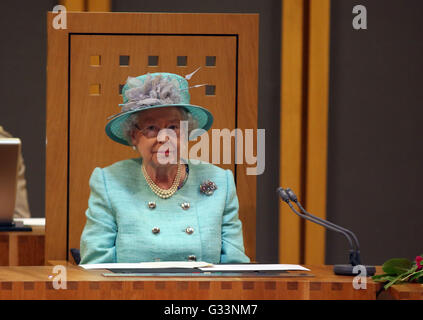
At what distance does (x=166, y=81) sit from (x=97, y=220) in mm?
593

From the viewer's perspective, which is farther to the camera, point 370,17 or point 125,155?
point 370,17

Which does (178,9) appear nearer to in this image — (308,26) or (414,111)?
(308,26)

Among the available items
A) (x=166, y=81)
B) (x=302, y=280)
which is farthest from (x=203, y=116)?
(x=302, y=280)

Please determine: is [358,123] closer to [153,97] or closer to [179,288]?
[153,97]

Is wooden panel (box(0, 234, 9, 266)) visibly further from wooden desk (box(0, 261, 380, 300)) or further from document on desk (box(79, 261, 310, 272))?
wooden desk (box(0, 261, 380, 300))

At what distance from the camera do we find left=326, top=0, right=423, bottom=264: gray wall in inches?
241

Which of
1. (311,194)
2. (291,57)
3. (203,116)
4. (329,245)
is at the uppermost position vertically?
(291,57)

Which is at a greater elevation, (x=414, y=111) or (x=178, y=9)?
(x=178, y=9)

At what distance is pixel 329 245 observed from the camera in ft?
20.1

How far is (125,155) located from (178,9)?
2.36m

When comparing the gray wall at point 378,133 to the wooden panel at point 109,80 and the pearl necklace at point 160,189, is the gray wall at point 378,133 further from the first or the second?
the pearl necklace at point 160,189

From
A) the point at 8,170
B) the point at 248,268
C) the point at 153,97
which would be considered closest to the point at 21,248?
the point at 8,170
